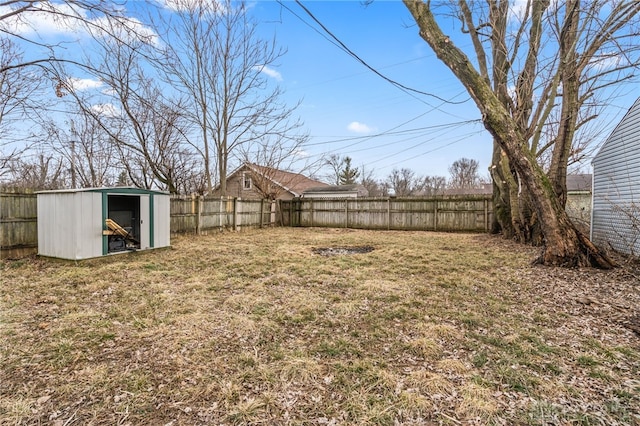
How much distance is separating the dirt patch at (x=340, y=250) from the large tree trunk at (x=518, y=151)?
340cm

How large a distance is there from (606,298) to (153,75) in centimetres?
1280

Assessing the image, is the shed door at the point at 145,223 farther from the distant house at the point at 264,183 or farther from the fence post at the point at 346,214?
the fence post at the point at 346,214

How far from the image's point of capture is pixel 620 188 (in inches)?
240

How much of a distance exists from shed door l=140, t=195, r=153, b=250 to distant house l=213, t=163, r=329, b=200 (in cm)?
738

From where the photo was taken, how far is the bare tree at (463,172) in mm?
36191

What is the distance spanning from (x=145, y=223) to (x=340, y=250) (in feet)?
14.3

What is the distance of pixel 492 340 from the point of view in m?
2.62

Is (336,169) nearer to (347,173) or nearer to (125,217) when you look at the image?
(347,173)

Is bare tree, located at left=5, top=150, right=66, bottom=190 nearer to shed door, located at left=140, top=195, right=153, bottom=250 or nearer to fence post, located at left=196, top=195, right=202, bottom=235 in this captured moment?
fence post, located at left=196, top=195, right=202, bottom=235

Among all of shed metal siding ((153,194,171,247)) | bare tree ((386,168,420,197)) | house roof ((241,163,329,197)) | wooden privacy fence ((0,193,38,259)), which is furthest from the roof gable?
bare tree ((386,168,420,197))

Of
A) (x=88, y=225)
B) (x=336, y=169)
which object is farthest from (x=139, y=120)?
(x=336, y=169)

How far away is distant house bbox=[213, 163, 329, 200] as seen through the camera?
14.2m

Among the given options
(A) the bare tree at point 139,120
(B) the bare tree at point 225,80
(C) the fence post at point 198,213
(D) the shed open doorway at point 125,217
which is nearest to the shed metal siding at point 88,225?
(D) the shed open doorway at point 125,217

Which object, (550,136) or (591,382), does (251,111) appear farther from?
(591,382)
